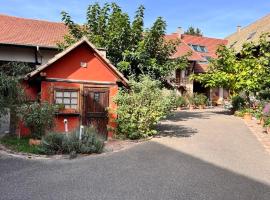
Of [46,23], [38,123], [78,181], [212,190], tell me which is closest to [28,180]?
[78,181]

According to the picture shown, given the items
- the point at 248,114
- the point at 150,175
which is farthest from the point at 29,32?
the point at 150,175

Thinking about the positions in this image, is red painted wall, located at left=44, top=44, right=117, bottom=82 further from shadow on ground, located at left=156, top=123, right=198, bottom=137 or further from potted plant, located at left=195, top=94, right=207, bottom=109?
potted plant, located at left=195, top=94, right=207, bottom=109

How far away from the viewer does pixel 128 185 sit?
27.1 feet

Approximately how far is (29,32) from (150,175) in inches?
858

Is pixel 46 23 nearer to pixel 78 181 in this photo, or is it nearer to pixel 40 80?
pixel 40 80

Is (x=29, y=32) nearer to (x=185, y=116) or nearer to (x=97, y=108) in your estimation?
(x=185, y=116)

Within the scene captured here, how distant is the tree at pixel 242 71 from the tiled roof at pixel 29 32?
430 inches

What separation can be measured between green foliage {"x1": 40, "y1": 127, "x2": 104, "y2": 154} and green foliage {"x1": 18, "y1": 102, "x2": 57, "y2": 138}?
1361mm

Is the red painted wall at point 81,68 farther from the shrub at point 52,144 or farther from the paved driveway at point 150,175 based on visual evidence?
the paved driveway at point 150,175

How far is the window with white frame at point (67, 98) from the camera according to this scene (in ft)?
48.0

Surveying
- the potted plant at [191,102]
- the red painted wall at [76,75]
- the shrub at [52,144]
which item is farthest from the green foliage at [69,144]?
the potted plant at [191,102]

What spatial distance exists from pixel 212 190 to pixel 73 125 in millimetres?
7951

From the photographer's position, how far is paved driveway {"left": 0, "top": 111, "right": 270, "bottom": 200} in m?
7.69

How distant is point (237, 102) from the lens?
95.0 feet
